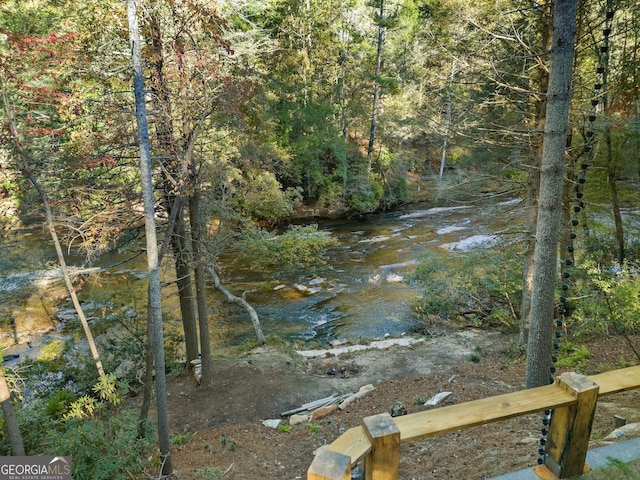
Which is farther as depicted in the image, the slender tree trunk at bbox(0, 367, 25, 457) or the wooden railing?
the slender tree trunk at bbox(0, 367, 25, 457)

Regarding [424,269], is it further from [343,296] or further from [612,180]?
[612,180]

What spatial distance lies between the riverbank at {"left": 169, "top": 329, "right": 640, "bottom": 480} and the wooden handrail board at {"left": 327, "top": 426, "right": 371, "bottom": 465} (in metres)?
2.01

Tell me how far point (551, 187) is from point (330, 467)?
3536mm

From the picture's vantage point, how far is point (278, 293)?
44.7 ft

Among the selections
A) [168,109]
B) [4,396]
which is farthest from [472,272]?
[4,396]

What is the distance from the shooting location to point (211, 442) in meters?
6.12

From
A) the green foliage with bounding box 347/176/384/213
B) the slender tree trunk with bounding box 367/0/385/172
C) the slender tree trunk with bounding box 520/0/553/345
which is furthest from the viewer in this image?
the slender tree trunk with bounding box 367/0/385/172

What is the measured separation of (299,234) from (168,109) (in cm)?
1090

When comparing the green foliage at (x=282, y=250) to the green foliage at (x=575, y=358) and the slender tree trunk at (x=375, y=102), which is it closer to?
the slender tree trunk at (x=375, y=102)

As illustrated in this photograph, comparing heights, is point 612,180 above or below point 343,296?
above

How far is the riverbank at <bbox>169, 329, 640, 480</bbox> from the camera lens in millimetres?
4293

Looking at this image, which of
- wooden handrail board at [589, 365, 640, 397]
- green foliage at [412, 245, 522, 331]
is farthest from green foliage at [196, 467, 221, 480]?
green foliage at [412, 245, 522, 331]

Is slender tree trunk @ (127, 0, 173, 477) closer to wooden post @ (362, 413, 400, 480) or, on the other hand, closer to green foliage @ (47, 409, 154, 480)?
green foliage @ (47, 409, 154, 480)

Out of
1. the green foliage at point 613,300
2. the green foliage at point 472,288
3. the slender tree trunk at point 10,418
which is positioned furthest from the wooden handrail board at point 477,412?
the green foliage at point 472,288
